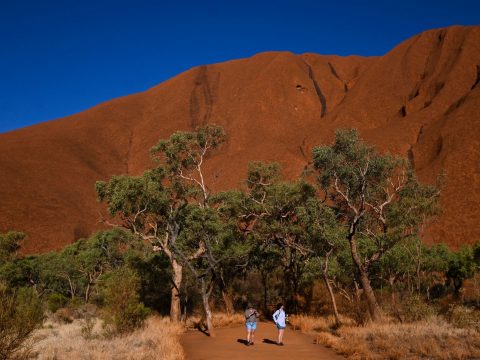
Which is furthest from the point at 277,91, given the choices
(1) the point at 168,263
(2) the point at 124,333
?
(2) the point at 124,333

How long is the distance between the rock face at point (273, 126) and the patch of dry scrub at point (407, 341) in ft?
120

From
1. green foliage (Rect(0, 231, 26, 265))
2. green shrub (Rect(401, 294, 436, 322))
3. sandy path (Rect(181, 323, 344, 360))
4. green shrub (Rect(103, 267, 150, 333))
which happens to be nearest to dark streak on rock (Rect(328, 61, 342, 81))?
green foliage (Rect(0, 231, 26, 265))

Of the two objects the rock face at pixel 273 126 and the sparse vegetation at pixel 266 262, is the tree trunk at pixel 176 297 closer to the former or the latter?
the sparse vegetation at pixel 266 262

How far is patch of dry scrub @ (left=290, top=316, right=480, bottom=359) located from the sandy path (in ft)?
2.18

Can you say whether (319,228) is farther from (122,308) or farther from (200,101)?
(200,101)

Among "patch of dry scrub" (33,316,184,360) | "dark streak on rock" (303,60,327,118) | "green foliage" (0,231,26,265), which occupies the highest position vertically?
"dark streak on rock" (303,60,327,118)

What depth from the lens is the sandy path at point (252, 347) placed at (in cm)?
1282

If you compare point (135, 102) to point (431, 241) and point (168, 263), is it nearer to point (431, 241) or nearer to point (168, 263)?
point (431, 241)

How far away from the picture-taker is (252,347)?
1453 cm

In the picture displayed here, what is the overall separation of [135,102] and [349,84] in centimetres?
5425

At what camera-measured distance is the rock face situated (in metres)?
61.6

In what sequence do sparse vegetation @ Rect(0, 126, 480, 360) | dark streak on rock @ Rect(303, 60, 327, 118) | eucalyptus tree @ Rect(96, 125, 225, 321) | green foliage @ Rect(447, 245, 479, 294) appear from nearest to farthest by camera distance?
sparse vegetation @ Rect(0, 126, 480, 360) → eucalyptus tree @ Rect(96, 125, 225, 321) → green foliage @ Rect(447, 245, 479, 294) → dark streak on rock @ Rect(303, 60, 327, 118)

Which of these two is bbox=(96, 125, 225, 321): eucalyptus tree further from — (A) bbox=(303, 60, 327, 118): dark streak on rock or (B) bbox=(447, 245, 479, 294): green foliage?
(A) bbox=(303, 60, 327, 118): dark streak on rock

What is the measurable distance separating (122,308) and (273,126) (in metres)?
82.4
